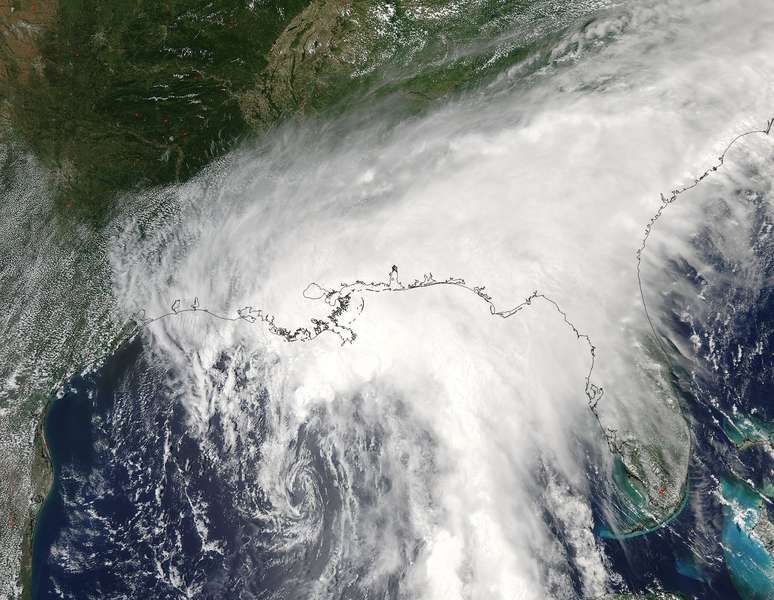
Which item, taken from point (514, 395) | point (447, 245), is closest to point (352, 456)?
point (514, 395)

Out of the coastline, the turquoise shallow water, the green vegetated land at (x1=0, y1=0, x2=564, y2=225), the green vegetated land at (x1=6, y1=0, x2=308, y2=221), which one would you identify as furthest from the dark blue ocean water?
the green vegetated land at (x1=6, y1=0, x2=308, y2=221)

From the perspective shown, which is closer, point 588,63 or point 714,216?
point 714,216

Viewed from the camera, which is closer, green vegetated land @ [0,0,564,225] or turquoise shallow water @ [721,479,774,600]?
turquoise shallow water @ [721,479,774,600]

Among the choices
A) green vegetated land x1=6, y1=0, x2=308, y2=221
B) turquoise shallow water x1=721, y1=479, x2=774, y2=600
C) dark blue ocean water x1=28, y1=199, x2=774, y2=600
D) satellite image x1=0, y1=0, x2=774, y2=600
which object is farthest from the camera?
green vegetated land x1=6, y1=0, x2=308, y2=221

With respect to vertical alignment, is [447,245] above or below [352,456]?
above

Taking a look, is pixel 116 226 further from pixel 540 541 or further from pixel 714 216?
pixel 714 216

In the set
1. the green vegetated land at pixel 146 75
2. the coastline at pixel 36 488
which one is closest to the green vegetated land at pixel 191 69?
the green vegetated land at pixel 146 75

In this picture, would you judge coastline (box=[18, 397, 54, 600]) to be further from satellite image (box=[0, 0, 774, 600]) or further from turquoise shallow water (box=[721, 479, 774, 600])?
turquoise shallow water (box=[721, 479, 774, 600])

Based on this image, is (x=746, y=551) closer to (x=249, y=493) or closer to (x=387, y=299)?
(x=387, y=299)
